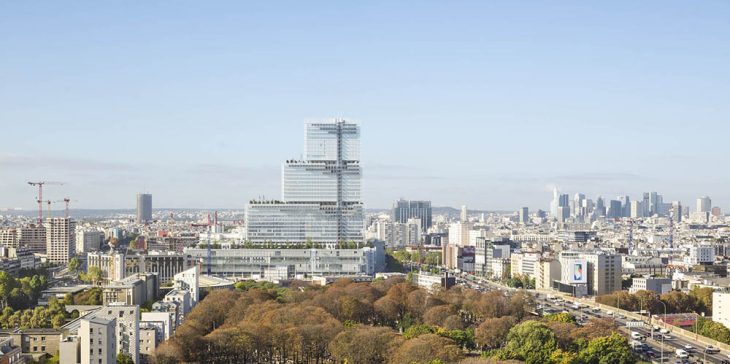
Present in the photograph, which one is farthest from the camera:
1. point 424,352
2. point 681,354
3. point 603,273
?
point 603,273

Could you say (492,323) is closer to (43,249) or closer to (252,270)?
(252,270)

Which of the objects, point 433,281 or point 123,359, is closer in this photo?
point 123,359

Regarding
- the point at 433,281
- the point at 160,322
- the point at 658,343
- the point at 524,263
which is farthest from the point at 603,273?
the point at 160,322

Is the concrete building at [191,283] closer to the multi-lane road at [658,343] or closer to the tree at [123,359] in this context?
the multi-lane road at [658,343]

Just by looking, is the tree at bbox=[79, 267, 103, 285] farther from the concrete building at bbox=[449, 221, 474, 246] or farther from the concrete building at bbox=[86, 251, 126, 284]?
the concrete building at bbox=[449, 221, 474, 246]

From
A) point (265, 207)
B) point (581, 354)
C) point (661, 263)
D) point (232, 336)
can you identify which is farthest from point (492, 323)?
point (661, 263)

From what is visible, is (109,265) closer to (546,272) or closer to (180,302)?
(180,302)

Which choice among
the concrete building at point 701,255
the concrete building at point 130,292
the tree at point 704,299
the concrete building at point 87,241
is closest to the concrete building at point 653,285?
the tree at point 704,299
